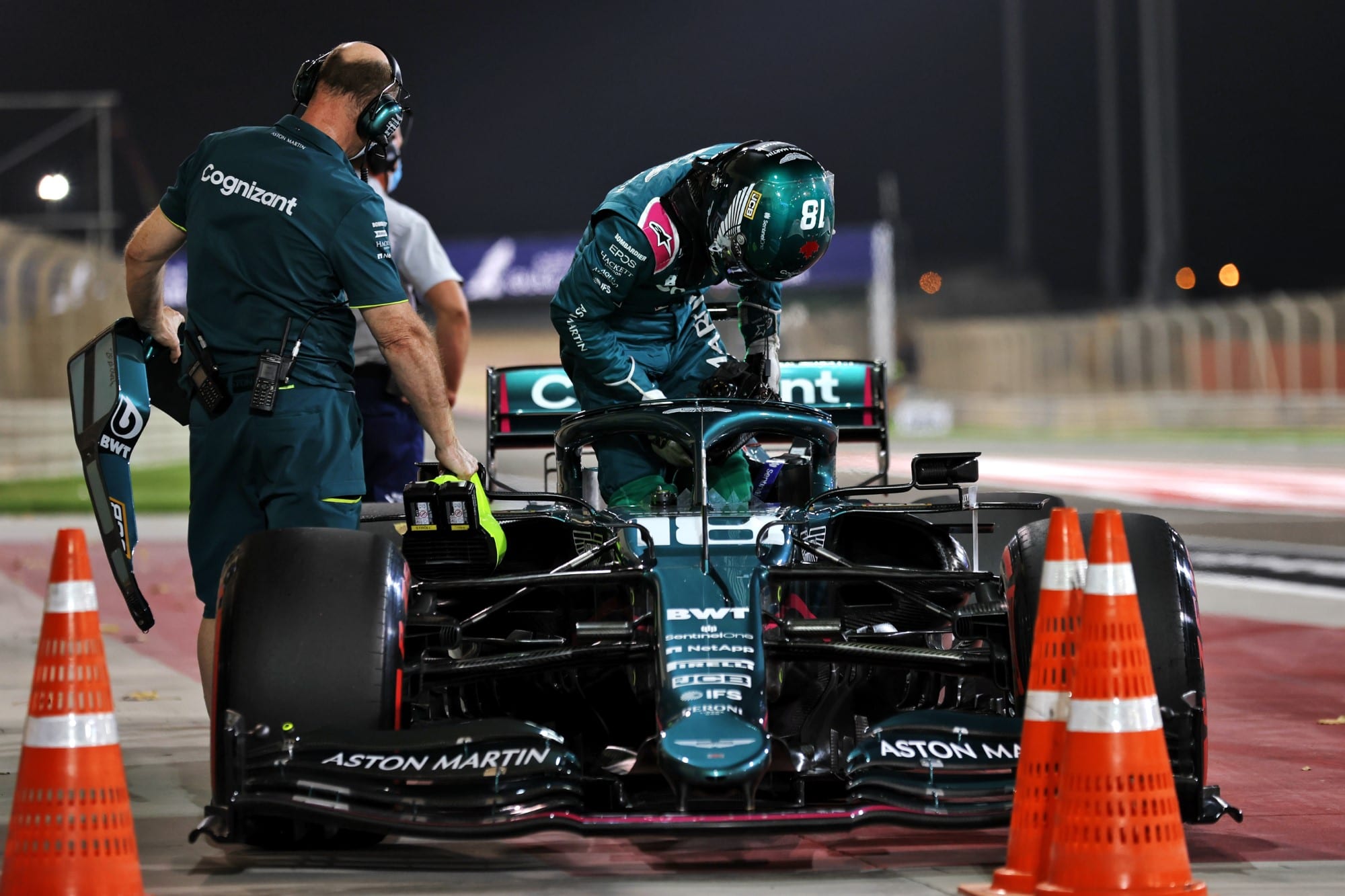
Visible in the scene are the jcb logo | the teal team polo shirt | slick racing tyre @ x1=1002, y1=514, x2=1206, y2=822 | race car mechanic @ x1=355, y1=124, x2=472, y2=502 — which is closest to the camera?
slick racing tyre @ x1=1002, y1=514, x2=1206, y2=822

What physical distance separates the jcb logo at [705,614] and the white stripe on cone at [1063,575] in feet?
2.30

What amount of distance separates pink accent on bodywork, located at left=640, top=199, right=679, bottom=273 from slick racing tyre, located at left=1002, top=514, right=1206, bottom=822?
1.88 m

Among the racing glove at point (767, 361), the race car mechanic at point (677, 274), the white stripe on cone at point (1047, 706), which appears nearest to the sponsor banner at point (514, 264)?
the racing glove at point (767, 361)

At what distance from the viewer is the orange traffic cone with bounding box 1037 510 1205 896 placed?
3369 mm

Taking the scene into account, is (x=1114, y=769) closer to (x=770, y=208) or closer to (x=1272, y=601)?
(x=770, y=208)

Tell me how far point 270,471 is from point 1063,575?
209cm

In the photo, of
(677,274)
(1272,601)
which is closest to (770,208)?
(677,274)

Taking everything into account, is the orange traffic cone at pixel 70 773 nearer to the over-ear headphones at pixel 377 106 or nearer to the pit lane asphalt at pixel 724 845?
the pit lane asphalt at pixel 724 845

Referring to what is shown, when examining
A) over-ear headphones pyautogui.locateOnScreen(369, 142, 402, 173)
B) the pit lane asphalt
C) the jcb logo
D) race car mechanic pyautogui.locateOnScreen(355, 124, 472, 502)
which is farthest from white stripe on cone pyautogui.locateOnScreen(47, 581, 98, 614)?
race car mechanic pyautogui.locateOnScreen(355, 124, 472, 502)

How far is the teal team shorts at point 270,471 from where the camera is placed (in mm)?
4516

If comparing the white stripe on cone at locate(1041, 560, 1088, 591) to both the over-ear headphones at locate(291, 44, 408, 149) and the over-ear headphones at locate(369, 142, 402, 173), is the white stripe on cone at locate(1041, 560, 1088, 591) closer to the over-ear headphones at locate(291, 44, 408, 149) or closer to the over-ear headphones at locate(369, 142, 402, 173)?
the over-ear headphones at locate(291, 44, 408, 149)

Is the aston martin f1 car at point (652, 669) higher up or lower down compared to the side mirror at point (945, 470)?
lower down

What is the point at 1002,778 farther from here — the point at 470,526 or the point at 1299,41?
the point at 1299,41

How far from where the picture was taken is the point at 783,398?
714cm
